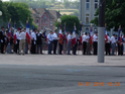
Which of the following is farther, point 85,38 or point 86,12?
point 86,12

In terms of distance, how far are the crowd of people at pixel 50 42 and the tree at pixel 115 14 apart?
5.28ft

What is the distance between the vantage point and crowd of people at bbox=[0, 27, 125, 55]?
3569 centimetres

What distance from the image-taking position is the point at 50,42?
123 ft

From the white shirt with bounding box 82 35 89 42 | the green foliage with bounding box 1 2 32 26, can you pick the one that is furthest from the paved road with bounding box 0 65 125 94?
the green foliage with bounding box 1 2 32 26

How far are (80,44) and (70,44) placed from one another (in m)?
1.52

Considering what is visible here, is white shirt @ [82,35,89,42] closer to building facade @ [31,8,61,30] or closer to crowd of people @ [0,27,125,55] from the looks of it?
crowd of people @ [0,27,125,55]

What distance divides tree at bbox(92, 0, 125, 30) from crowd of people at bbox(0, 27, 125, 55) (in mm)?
1609

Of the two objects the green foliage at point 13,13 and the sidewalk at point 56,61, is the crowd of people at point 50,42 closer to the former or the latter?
the sidewalk at point 56,61

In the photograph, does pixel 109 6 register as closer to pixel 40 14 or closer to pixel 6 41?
pixel 6 41

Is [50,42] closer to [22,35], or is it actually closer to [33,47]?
[33,47]

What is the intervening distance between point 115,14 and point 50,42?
5.81 meters

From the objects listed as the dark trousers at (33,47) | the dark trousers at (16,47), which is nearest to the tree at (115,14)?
the dark trousers at (33,47)

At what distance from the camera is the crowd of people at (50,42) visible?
117 feet

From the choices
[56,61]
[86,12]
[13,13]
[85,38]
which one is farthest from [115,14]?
[86,12]
